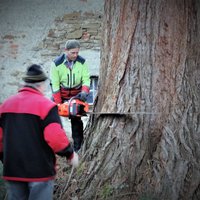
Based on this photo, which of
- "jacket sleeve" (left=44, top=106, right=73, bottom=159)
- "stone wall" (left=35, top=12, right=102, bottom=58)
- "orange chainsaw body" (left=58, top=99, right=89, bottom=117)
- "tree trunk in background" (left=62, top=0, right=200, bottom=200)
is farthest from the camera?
"stone wall" (left=35, top=12, right=102, bottom=58)

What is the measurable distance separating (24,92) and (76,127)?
282cm

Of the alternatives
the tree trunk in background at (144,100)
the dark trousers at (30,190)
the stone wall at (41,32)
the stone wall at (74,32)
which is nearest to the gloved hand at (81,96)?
the tree trunk in background at (144,100)

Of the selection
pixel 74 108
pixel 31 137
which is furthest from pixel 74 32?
pixel 31 137

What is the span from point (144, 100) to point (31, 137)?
1849mm

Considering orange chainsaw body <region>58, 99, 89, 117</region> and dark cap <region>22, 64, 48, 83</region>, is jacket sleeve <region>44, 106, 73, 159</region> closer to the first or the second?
dark cap <region>22, 64, 48, 83</region>

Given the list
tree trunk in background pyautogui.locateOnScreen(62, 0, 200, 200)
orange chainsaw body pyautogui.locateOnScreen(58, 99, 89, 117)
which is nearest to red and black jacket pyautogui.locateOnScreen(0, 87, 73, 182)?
tree trunk in background pyautogui.locateOnScreen(62, 0, 200, 200)

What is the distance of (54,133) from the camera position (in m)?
3.63

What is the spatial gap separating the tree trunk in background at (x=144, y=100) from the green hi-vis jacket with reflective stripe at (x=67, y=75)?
1266 mm

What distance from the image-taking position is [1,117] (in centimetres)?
382

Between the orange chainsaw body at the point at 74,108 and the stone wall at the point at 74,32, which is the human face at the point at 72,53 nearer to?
the orange chainsaw body at the point at 74,108

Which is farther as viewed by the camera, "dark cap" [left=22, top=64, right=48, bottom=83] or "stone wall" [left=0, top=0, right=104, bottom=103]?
"stone wall" [left=0, top=0, right=104, bottom=103]

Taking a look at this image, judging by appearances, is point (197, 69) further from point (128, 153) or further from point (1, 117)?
point (1, 117)

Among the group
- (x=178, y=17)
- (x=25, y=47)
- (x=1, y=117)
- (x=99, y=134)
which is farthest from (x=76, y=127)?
(x=25, y=47)

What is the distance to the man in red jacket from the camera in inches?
145
